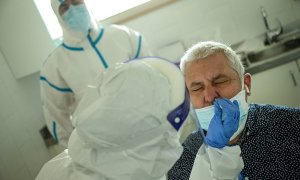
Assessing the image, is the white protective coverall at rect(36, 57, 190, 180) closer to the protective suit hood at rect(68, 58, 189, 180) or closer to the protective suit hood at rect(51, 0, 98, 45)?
the protective suit hood at rect(68, 58, 189, 180)

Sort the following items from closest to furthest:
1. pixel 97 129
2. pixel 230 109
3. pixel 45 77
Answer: pixel 97 129 → pixel 230 109 → pixel 45 77

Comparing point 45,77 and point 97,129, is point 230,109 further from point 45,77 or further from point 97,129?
point 45,77

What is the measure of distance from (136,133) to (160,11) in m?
2.25

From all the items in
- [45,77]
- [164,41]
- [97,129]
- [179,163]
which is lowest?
[179,163]

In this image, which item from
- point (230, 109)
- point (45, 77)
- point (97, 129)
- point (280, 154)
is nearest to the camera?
point (97, 129)

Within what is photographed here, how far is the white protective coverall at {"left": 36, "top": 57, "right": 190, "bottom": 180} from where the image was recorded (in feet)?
2.04

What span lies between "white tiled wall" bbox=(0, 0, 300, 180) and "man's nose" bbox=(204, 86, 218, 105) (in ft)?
4.87

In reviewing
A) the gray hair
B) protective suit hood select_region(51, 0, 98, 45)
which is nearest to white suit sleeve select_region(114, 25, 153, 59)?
protective suit hood select_region(51, 0, 98, 45)

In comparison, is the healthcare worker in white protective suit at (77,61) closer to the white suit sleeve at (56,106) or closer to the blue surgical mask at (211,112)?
the white suit sleeve at (56,106)

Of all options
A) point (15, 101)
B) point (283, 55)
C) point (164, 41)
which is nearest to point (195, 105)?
point (283, 55)

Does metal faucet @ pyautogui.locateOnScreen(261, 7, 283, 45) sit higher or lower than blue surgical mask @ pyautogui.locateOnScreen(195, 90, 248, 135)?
lower

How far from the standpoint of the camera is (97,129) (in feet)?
2.04

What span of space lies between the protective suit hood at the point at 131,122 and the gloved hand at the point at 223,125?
389mm

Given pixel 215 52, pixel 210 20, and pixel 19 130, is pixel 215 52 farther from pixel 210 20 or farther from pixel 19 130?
pixel 19 130
